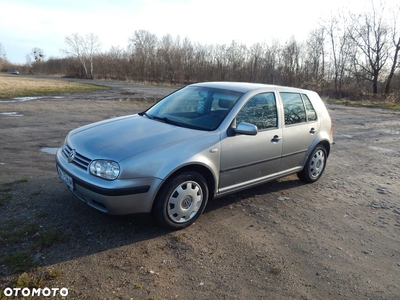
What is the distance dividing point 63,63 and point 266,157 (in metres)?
73.1

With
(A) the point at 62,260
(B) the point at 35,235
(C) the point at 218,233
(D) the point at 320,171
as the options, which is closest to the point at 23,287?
(A) the point at 62,260

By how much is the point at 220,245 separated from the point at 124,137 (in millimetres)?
1656

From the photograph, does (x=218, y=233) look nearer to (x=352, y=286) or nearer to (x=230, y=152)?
(x=230, y=152)

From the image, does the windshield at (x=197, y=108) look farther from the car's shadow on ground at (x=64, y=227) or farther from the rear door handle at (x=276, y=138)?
the car's shadow on ground at (x=64, y=227)

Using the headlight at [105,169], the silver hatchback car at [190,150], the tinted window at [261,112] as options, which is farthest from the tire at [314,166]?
the headlight at [105,169]

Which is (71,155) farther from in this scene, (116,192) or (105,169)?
(116,192)

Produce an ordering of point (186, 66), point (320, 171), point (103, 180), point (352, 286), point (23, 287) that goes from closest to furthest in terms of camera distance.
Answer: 1. point (23, 287)
2. point (352, 286)
3. point (103, 180)
4. point (320, 171)
5. point (186, 66)

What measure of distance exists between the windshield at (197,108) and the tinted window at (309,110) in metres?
1.56

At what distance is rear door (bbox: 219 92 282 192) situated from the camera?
12.9 feet

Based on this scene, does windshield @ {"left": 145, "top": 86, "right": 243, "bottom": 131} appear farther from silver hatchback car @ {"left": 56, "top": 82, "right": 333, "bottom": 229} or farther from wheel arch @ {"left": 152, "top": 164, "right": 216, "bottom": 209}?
wheel arch @ {"left": 152, "top": 164, "right": 216, "bottom": 209}

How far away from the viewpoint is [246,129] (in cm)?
382

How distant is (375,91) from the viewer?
30.2 m

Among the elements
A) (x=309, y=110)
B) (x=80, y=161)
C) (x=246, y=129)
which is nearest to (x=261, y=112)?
(x=246, y=129)

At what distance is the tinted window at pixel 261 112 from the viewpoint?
4148 mm
